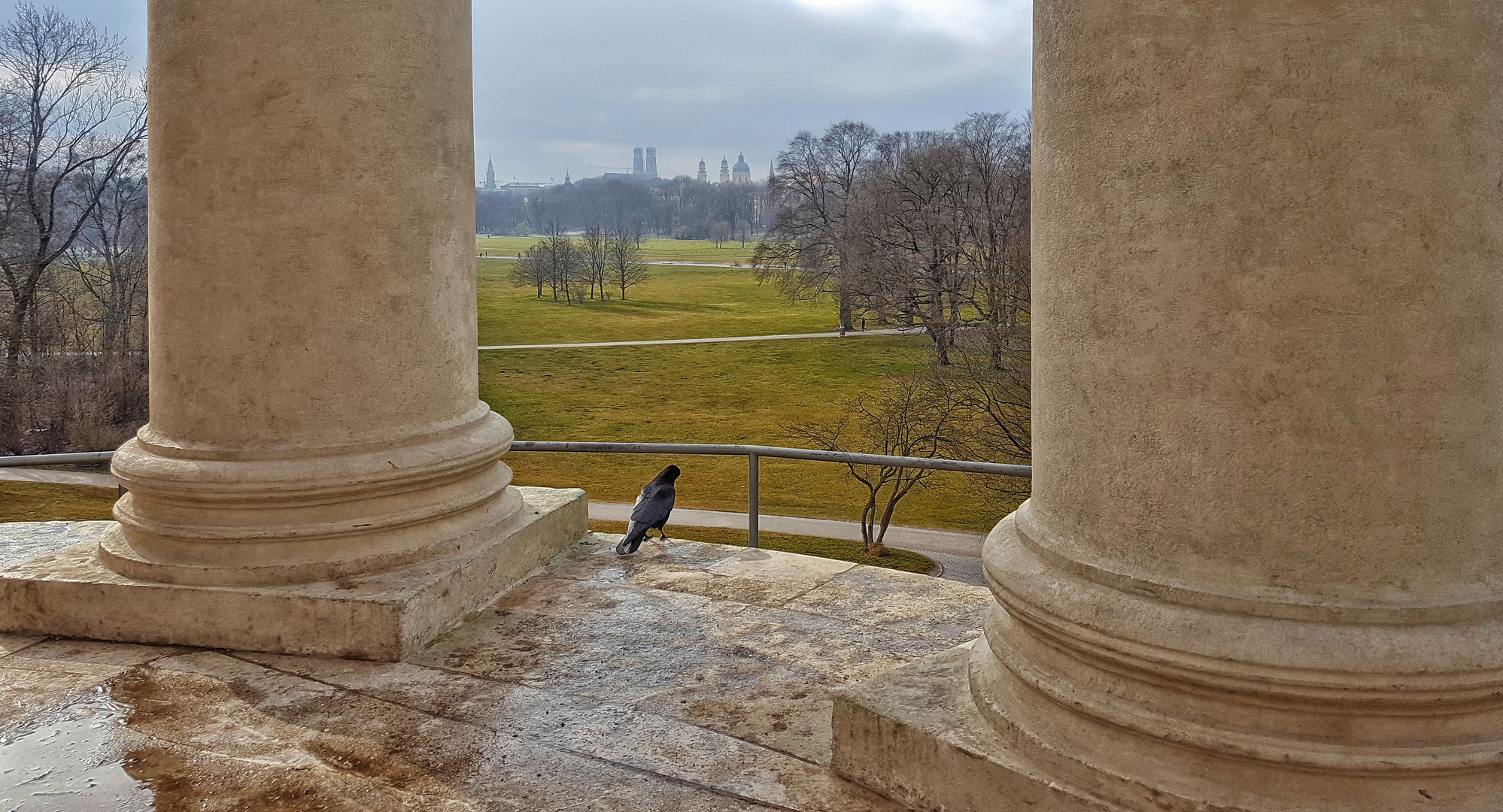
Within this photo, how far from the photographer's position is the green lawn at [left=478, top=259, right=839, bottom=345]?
161750 millimetres

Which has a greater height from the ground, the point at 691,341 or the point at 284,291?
the point at 284,291

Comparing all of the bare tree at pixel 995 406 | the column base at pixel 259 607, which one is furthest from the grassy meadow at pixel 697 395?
the column base at pixel 259 607

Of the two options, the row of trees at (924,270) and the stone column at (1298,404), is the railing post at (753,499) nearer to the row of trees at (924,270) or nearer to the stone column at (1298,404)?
the stone column at (1298,404)

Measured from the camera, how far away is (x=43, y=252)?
3570 inches

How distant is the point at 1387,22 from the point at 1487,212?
3.51 ft

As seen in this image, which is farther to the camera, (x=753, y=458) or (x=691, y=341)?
(x=691, y=341)

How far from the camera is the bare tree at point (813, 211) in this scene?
160m

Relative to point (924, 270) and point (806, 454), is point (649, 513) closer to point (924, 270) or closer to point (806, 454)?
point (806, 454)

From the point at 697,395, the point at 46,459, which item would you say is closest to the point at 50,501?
the point at 46,459

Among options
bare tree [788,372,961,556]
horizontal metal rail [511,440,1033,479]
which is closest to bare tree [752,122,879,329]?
bare tree [788,372,961,556]

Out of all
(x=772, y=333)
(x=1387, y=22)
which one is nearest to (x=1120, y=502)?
(x=1387, y=22)

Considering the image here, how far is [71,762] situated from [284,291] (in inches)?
170

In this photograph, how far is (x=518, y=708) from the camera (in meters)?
8.99

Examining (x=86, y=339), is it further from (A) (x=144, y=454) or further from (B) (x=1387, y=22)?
(B) (x=1387, y=22)
